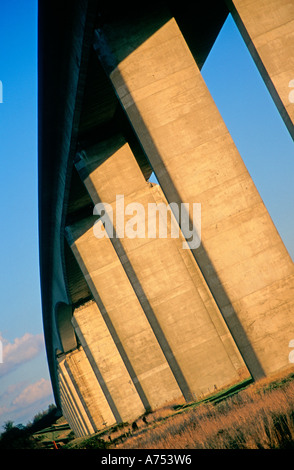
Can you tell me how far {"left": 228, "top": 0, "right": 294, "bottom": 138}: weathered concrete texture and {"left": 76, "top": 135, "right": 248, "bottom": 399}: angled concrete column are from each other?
9.05m

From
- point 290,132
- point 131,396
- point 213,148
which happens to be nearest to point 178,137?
point 213,148

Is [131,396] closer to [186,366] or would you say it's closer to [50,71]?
[186,366]

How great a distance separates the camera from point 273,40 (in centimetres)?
1171

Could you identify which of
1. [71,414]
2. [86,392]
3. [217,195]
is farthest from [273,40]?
[71,414]

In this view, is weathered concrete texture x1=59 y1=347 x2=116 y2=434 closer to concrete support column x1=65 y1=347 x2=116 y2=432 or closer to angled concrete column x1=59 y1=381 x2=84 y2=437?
concrete support column x1=65 y1=347 x2=116 y2=432

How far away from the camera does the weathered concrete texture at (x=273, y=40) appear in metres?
11.5

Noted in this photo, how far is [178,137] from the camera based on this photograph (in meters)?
13.7

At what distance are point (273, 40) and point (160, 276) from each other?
10.2 meters

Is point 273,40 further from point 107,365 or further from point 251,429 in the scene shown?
point 107,365

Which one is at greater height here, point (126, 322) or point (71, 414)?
point (126, 322)

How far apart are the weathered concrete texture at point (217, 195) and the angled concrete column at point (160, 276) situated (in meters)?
6.12

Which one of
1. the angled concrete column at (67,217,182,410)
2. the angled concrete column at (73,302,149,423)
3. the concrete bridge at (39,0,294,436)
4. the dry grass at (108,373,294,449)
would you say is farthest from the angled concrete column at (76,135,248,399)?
the angled concrete column at (73,302,149,423)

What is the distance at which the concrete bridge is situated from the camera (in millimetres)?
12891
